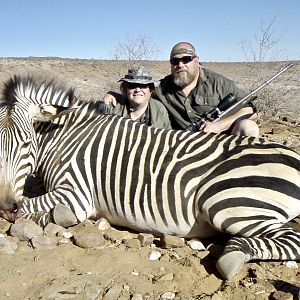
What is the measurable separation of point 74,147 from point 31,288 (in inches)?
49.6

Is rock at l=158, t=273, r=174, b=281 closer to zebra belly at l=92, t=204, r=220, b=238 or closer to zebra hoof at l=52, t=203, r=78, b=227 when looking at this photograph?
zebra belly at l=92, t=204, r=220, b=238

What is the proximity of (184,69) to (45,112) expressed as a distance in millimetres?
1600

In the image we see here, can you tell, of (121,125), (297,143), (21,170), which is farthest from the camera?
(297,143)

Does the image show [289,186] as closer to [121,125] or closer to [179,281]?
[179,281]

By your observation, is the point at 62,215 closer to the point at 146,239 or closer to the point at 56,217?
the point at 56,217

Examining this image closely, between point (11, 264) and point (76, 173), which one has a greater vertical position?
point (76, 173)

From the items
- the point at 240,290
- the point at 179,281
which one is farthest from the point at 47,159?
the point at 240,290

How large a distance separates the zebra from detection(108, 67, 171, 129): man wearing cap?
52 cm

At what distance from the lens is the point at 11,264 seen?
9.45ft

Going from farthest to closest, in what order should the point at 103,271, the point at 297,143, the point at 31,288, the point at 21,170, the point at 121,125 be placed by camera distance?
1. the point at 297,143
2. the point at 121,125
3. the point at 21,170
4. the point at 103,271
5. the point at 31,288

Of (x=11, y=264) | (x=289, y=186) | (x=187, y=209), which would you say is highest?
(x=289, y=186)

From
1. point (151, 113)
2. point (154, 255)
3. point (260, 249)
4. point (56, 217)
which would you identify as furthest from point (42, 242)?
point (151, 113)

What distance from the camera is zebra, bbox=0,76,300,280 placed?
299 centimetres

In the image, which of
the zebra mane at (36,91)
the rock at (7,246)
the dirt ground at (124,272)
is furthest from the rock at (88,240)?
the zebra mane at (36,91)
